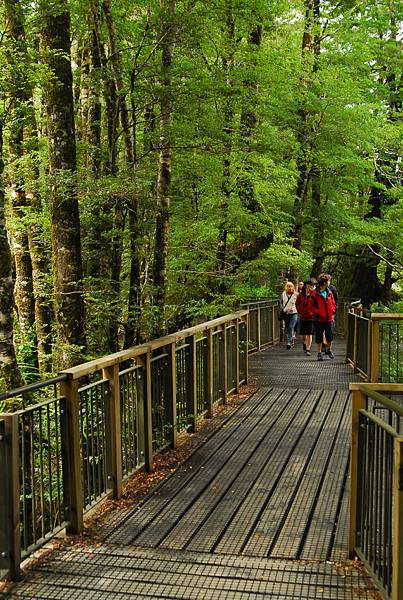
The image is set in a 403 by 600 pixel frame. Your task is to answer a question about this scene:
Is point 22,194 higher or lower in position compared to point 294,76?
lower

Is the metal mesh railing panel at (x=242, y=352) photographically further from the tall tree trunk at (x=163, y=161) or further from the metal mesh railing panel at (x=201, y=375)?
the metal mesh railing panel at (x=201, y=375)

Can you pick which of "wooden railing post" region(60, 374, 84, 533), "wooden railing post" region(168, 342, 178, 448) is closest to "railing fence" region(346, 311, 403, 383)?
"wooden railing post" region(168, 342, 178, 448)

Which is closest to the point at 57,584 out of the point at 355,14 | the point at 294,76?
the point at 294,76

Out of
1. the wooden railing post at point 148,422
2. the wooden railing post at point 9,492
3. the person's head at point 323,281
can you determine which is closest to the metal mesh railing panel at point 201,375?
the wooden railing post at point 148,422

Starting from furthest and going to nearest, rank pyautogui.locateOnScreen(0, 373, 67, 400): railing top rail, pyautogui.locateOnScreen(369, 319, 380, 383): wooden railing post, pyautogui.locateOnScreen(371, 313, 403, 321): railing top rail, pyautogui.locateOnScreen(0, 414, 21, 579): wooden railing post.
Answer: pyautogui.locateOnScreen(369, 319, 380, 383): wooden railing post, pyautogui.locateOnScreen(371, 313, 403, 321): railing top rail, pyautogui.locateOnScreen(0, 414, 21, 579): wooden railing post, pyautogui.locateOnScreen(0, 373, 67, 400): railing top rail

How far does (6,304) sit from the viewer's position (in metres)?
5.91

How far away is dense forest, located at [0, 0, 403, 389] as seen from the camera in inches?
300

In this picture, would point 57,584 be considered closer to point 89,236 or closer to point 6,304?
point 6,304

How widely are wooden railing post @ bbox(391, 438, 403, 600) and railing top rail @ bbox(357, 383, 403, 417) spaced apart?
215 millimetres

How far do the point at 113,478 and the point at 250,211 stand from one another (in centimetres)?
760

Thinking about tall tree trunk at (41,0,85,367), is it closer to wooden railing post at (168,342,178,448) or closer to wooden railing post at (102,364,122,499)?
wooden railing post at (168,342,178,448)

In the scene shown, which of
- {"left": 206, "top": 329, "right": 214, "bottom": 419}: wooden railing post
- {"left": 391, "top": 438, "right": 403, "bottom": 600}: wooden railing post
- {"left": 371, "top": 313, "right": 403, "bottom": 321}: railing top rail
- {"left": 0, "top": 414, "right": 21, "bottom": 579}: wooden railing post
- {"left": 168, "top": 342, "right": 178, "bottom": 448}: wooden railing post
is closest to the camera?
{"left": 391, "top": 438, "right": 403, "bottom": 600}: wooden railing post

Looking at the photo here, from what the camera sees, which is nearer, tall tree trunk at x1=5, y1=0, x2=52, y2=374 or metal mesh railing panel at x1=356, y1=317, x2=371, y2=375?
tall tree trunk at x1=5, y1=0, x2=52, y2=374

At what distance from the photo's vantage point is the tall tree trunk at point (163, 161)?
8516 millimetres
